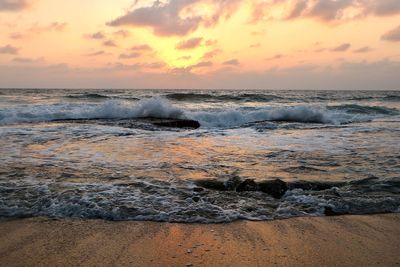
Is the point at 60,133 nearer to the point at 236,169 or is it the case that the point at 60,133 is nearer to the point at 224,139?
the point at 224,139

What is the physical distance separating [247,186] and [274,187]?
0.32 metres

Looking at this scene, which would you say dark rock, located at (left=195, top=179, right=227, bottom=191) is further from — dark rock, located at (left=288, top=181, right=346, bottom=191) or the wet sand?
the wet sand

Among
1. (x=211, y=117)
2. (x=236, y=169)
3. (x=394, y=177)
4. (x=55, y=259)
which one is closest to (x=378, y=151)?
(x=394, y=177)

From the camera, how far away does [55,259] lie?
259 centimetres

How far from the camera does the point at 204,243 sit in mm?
2881

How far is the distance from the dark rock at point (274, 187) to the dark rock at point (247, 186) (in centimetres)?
6

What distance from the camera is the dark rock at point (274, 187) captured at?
13.8 feet

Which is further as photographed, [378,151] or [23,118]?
[23,118]

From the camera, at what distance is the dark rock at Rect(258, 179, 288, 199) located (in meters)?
4.21

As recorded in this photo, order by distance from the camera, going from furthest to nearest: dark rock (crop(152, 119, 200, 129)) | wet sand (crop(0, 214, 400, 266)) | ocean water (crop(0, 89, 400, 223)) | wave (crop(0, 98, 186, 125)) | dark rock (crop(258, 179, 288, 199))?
wave (crop(0, 98, 186, 125)) < dark rock (crop(152, 119, 200, 129)) < dark rock (crop(258, 179, 288, 199)) < ocean water (crop(0, 89, 400, 223)) < wet sand (crop(0, 214, 400, 266))

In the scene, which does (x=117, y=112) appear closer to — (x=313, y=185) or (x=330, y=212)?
(x=313, y=185)

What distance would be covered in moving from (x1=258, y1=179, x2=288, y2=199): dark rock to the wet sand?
759mm

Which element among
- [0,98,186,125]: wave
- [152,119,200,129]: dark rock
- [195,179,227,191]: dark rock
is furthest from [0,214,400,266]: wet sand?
[0,98,186,125]: wave

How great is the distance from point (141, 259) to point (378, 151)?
18.5 ft
